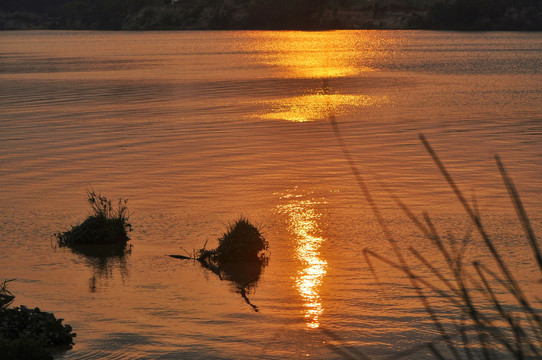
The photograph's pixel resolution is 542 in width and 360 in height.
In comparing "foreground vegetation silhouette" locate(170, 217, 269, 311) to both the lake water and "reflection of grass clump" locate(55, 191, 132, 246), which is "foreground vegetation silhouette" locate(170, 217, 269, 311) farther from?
"reflection of grass clump" locate(55, 191, 132, 246)

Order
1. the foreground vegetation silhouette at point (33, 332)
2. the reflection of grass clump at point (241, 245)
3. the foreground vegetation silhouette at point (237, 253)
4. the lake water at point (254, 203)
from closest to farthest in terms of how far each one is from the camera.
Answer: the foreground vegetation silhouette at point (33, 332) → the lake water at point (254, 203) → the foreground vegetation silhouette at point (237, 253) → the reflection of grass clump at point (241, 245)

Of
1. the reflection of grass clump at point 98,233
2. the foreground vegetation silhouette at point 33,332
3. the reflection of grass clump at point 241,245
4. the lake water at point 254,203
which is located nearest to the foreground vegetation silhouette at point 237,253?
the reflection of grass clump at point 241,245

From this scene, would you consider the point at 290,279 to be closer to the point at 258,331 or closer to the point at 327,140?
the point at 258,331

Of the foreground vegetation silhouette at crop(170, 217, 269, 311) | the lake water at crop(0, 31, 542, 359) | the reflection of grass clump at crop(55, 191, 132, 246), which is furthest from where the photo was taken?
the reflection of grass clump at crop(55, 191, 132, 246)

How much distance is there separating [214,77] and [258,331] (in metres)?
61.6

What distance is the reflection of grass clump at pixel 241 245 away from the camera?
50.3 feet

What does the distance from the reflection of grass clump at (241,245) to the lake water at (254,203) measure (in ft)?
1.43

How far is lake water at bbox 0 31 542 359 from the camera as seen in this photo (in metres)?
11.5

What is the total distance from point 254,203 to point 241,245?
5.39m

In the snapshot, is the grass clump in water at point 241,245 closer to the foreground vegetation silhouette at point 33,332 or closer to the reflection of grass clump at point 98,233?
the reflection of grass clump at point 98,233

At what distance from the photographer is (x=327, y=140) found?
32.8 meters

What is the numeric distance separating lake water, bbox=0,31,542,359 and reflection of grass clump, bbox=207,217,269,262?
0.44 meters

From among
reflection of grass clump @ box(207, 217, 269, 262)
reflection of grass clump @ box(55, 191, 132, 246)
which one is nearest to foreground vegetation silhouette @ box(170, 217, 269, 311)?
reflection of grass clump @ box(207, 217, 269, 262)

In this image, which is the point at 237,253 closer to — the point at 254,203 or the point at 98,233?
the point at 98,233
